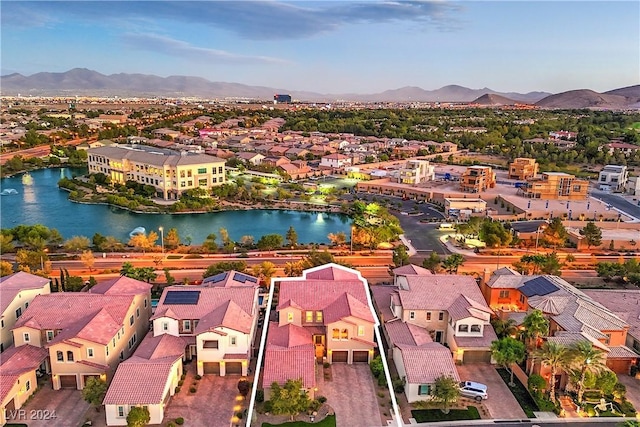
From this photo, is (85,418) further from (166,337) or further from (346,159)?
(346,159)

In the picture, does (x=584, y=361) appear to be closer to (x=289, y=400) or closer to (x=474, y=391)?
(x=474, y=391)

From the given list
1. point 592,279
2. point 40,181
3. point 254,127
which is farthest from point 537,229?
point 254,127

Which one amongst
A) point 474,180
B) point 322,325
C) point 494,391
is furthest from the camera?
point 474,180

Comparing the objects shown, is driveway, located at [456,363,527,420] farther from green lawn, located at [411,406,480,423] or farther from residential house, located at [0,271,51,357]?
residential house, located at [0,271,51,357]

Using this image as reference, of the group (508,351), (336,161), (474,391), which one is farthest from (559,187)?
(474,391)

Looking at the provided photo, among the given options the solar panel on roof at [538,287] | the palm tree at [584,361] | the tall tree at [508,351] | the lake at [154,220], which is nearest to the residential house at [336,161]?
the lake at [154,220]

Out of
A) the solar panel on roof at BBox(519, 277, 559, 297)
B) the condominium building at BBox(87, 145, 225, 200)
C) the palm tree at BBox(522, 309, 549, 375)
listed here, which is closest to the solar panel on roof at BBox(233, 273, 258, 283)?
the palm tree at BBox(522, 309, 549, 375)
